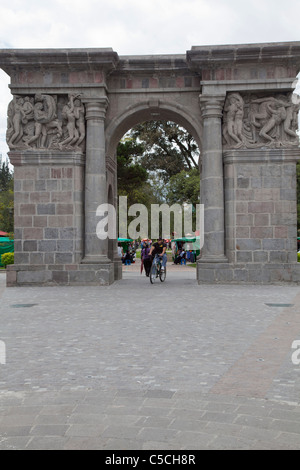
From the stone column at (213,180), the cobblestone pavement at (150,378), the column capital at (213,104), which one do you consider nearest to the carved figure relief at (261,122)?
the column capital at (213,104)

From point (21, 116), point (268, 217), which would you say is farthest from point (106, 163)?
point (268, 217)

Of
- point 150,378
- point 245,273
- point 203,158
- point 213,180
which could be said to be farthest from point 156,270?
point 150,378

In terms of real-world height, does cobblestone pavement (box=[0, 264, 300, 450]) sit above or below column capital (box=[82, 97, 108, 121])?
below

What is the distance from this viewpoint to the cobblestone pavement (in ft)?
11.3

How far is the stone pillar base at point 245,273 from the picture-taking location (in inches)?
611

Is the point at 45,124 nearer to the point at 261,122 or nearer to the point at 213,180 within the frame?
the point at 213,180

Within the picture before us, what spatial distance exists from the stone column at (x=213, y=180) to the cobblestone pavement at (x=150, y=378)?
5.82 m

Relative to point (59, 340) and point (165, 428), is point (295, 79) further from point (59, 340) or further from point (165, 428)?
point (165, 428)

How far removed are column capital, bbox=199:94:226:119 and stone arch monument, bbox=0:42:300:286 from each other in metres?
0.03

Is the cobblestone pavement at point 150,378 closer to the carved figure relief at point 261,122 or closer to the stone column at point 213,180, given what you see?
the stone column at point 213,180

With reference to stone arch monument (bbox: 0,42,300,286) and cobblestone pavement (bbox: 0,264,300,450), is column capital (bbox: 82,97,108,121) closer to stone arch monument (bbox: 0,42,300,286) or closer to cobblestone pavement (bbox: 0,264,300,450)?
stone arch monument (bbox: 0,42,300,286)

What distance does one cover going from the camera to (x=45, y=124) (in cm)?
1614

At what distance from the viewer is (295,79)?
1581cm

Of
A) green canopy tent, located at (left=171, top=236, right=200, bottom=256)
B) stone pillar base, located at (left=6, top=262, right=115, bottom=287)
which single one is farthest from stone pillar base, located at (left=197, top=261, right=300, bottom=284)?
green canopy tent, located at (left=171, top=236, right=200, bottom=256)
